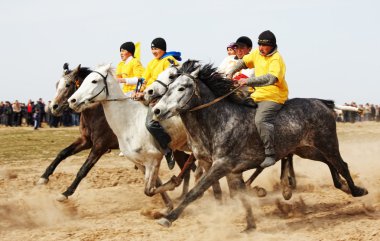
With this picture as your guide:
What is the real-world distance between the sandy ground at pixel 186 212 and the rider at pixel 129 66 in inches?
87.1

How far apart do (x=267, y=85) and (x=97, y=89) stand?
2951 millimetres

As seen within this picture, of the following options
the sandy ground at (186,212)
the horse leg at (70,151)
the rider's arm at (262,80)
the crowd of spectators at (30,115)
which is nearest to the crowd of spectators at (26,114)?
the crowd of spectators at (30,115)

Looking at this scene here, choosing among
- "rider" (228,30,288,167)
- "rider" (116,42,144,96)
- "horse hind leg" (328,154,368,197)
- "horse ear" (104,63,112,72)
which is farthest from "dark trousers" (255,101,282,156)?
"rider" (116,42,144,96)

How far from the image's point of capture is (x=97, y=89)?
968cm

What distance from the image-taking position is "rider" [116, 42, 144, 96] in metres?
11.0

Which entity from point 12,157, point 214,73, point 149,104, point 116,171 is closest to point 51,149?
point 12,157

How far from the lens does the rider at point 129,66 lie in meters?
11.0

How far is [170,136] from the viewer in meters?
9.70

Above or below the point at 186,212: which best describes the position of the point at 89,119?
above

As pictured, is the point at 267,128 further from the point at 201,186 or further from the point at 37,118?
the point at 37,118

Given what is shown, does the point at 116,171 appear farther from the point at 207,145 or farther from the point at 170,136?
the point at 207,145

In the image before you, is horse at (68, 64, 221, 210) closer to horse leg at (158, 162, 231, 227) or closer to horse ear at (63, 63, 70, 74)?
horse ear at (63, 63, 70, 74)

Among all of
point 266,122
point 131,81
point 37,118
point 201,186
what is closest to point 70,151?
point 131,81

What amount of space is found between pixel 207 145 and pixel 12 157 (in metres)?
13.4
